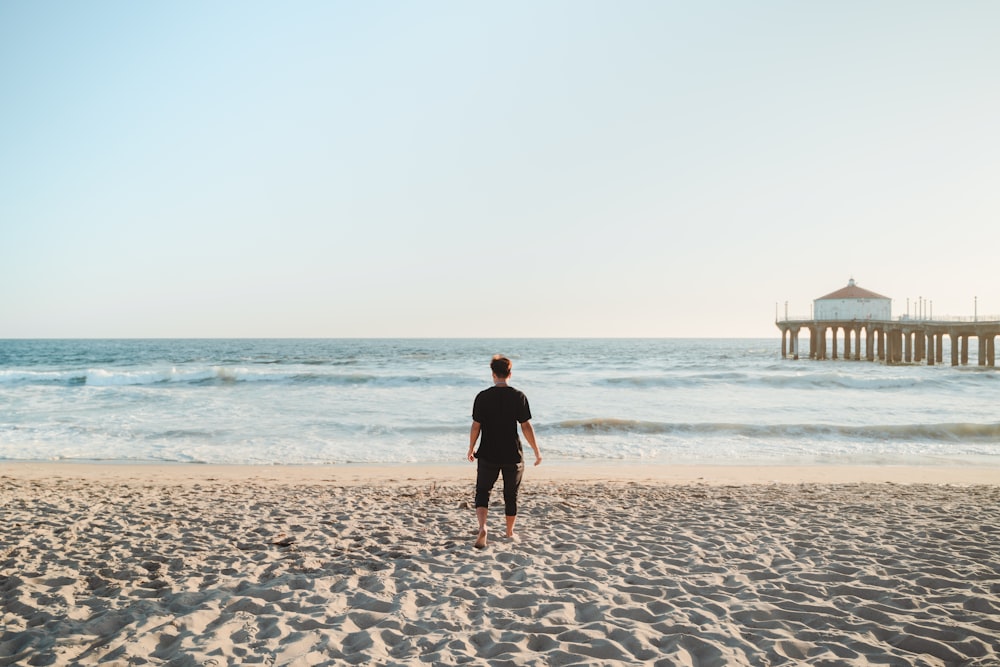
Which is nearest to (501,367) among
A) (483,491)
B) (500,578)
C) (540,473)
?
(483,491)

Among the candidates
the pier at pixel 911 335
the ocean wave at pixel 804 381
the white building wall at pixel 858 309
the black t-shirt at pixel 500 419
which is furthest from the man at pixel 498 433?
the white building wall at pixel 858 309

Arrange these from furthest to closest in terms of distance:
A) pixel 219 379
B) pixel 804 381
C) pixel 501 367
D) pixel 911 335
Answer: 1. pixel 911 335
2. pixel 219 379
3. pixel 804 381
4. pixel 501 367

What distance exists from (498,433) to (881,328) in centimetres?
4611

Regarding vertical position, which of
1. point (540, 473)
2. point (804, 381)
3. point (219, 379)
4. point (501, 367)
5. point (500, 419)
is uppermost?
point (501, 367)

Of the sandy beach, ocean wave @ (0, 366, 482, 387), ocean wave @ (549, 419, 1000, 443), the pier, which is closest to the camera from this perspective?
the sandy beach

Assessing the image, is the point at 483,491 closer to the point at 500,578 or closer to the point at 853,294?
the point at 500,578

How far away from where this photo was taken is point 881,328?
43.1m

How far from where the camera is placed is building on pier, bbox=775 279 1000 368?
122 feet

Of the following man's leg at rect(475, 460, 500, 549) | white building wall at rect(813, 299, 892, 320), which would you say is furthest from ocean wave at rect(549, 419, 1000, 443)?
white building wall at rect(813, 299, 892, 320)

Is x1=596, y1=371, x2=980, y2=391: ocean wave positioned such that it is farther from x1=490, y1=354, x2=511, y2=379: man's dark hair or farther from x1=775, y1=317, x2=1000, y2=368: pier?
x1=490, y1=354, x2=511, y2=379: man's dark hair

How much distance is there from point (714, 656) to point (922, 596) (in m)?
1.77

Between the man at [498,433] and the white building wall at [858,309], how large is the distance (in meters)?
47.3

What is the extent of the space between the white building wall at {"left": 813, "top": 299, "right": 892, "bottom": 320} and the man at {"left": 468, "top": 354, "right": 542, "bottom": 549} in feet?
155

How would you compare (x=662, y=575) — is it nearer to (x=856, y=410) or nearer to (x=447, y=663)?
(x=447, y=663)
